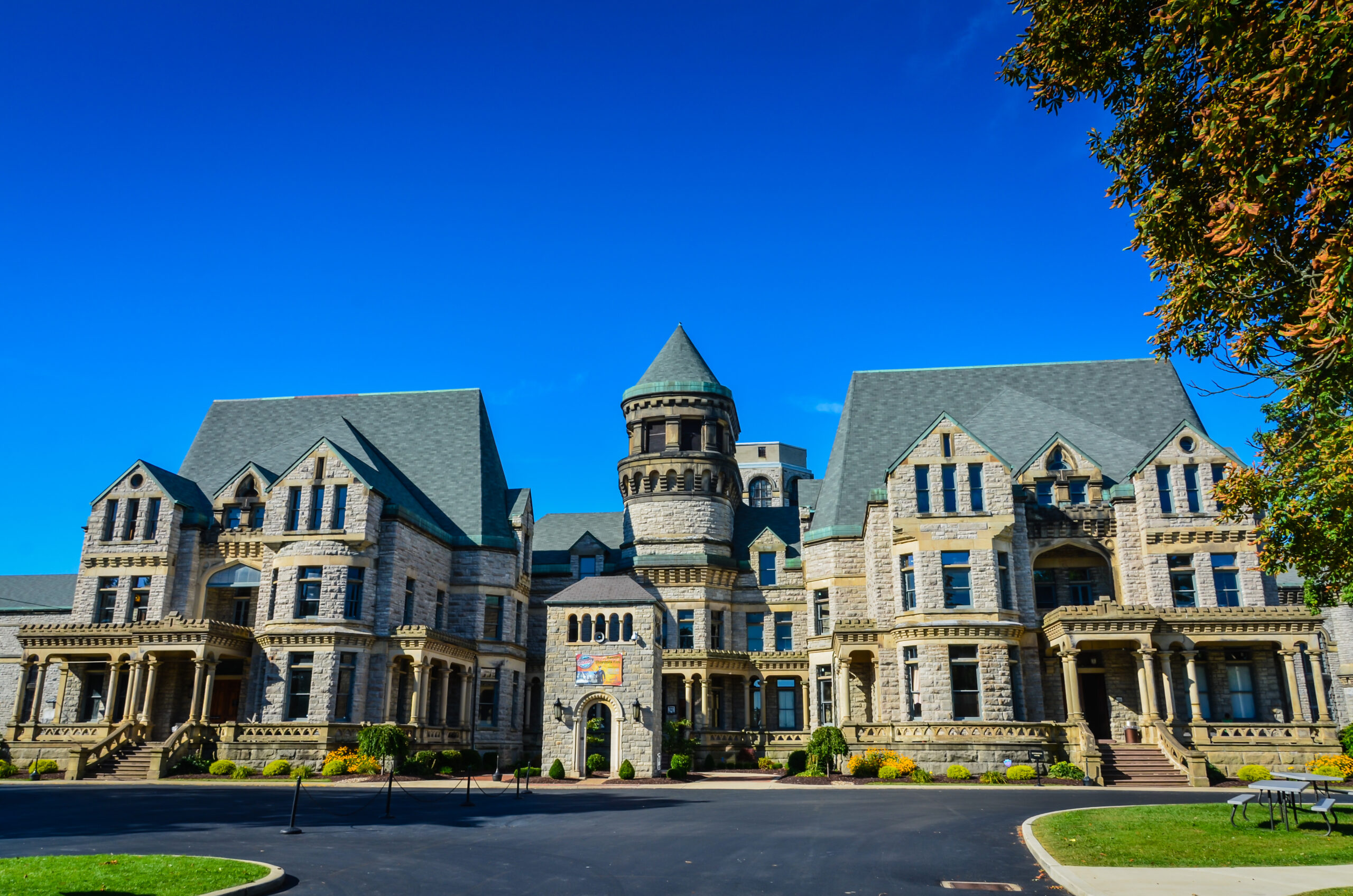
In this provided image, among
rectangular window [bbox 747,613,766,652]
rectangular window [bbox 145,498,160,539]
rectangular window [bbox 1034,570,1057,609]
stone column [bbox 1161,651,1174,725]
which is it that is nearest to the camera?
stone column [bbox 1161,651,1174,725]

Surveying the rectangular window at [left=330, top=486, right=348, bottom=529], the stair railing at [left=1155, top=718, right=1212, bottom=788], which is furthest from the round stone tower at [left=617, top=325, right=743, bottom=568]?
the stair railing at [left=1155, top=718, right=1212, bottom=788]

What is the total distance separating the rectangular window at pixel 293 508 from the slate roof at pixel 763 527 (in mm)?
22572

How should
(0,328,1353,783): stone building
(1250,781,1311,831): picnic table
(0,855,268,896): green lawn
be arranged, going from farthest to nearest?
(0,328,1353,783): stone building, (1250,781,1311,831): picnic table, (0,855,268,896): green lawn

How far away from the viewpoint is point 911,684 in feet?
128

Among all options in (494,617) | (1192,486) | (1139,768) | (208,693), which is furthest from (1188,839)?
(494,617)

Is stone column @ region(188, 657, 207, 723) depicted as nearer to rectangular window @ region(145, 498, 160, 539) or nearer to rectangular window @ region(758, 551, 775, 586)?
rectangular window @ region(145, 498, 160, 539)

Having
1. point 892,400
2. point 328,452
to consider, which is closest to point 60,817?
point 328,452

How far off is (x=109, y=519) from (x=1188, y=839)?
45.6m

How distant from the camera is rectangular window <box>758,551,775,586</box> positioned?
5200cm

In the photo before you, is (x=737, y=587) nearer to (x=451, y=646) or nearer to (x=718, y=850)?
(x=451, y=646)

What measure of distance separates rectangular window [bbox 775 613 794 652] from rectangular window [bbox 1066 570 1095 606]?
47.3 ft

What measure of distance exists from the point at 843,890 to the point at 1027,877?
3089 millimetres

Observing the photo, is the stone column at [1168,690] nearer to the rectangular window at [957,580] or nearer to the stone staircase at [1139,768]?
the stone staircase at [1139,768]

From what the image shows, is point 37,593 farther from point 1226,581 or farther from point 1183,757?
point 1226,581
